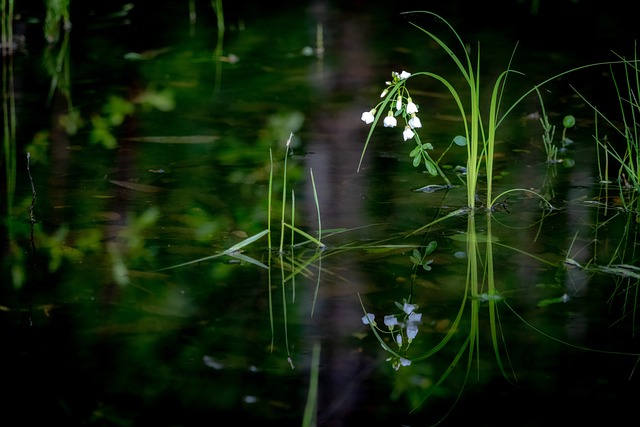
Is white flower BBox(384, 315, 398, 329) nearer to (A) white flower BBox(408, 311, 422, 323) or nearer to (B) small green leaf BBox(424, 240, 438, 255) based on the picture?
(A) white flower BBox(408, 311, 422, 323)

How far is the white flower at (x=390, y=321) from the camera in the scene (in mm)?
2049

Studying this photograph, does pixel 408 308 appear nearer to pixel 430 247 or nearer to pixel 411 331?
pixel 411 331

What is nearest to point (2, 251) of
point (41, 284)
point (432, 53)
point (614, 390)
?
point (41, 284)

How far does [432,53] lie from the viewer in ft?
16.2

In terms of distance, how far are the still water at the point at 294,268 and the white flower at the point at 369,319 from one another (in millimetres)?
21

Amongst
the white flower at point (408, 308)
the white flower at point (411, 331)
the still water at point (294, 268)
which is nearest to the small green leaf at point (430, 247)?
the still water at point (294, 268)

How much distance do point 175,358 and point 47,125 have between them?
206 cm

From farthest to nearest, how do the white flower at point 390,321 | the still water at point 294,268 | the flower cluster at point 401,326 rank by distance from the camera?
the white flower at point 390,321
the flower cluster at point 401,326
the still water at point 294,268

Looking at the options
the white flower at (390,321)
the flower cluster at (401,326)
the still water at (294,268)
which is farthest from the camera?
the white flower at (390,321)

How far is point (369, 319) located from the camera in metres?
2.08

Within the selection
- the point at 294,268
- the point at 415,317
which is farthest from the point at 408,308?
the point at 294,268

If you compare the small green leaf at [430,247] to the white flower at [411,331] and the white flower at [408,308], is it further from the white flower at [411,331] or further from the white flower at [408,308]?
the white flower at [411,331]

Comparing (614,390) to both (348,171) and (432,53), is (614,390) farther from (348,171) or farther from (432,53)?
(432,53)

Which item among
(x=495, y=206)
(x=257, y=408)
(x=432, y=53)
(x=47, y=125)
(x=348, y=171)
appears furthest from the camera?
(x=432, y=53)
